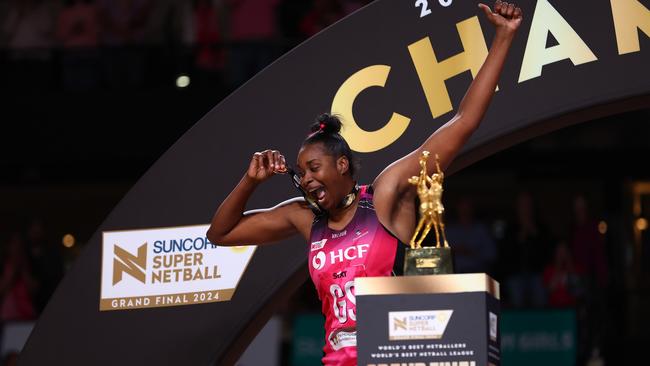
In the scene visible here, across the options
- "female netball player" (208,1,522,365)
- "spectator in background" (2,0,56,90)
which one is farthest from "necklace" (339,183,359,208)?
"spectator in background" (2,0,56,90)

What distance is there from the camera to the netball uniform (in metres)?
4.49

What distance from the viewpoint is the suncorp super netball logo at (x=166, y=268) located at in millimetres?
6172

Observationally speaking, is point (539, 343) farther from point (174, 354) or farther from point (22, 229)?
point (22, 229)

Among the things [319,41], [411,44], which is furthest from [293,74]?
[411,44]

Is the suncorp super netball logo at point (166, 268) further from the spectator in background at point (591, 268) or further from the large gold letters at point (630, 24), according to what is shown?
the spectator in background at point (591, 268)

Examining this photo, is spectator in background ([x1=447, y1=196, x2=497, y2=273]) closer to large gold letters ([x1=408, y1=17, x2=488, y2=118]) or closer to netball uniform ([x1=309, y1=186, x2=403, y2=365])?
large gold letters ([x1=408, y1=17, x2=488, y2=118])

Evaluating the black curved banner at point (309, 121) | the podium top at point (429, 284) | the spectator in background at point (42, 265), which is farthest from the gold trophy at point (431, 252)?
the spectator in background at point (42, 265)

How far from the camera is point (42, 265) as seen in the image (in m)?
12.0

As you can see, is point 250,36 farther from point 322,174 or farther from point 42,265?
point 322,174

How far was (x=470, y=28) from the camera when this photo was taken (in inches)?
233

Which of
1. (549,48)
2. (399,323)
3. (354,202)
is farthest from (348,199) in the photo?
(549,48)

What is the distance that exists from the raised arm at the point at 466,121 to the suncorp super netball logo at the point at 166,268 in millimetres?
1610

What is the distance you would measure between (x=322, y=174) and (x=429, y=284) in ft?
2.94

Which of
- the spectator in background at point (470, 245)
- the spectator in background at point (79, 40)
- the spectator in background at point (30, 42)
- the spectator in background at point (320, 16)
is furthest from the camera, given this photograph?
the spectator in background at point (30, 42)
